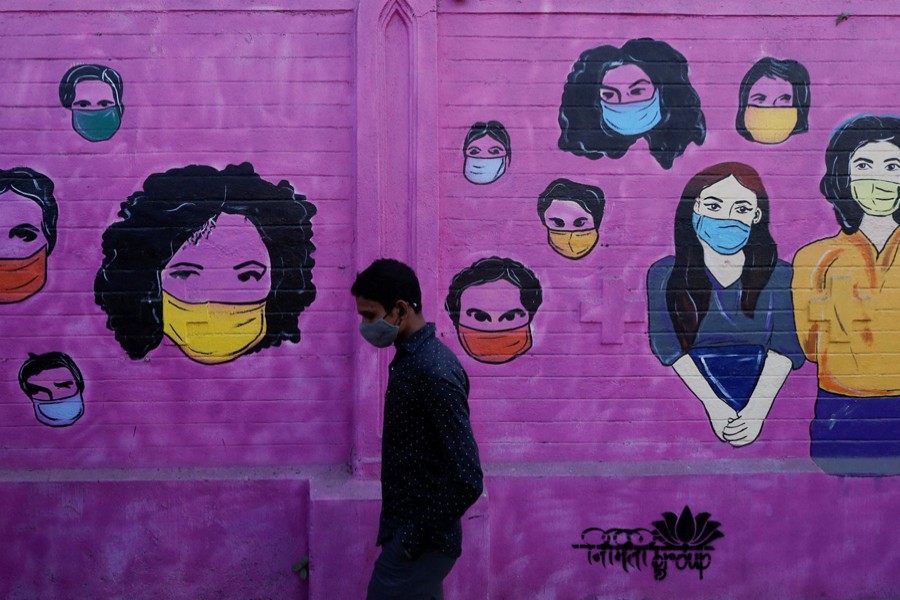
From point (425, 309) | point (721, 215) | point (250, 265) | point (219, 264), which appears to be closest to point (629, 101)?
point (721, 215)

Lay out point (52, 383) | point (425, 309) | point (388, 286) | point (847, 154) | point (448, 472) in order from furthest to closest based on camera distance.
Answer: point (847, 154) → point (52, 383) → point (425, 309) → point (388, 286) → point (448, 472)

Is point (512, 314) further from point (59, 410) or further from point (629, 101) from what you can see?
point (59, 410)

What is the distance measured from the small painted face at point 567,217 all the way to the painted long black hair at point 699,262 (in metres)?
0.51

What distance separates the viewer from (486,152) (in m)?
4.57

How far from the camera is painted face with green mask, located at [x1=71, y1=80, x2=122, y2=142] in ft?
14.9

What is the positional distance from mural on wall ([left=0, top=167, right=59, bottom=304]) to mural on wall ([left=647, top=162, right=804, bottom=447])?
3.33m

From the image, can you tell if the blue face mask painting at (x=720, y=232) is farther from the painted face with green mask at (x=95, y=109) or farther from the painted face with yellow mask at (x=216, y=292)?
the painted face with green mask at (x=95, y=109)

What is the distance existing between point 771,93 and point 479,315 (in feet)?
6.69

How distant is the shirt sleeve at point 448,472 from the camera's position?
2564 mm

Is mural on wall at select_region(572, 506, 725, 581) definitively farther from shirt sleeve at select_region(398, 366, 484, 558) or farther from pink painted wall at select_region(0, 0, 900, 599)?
shirt sleeve at select_region(398, 366, 484, 558)

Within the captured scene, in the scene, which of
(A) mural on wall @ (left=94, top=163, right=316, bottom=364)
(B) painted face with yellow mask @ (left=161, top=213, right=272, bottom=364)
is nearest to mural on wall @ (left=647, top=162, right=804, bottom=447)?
(A) mural on wall @ (left=94, top=163, right=316, bottom=364)

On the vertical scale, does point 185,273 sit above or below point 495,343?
above

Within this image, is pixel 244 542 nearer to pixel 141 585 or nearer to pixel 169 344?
pixel 141 585

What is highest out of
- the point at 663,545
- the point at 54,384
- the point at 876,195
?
the point at 876,195
